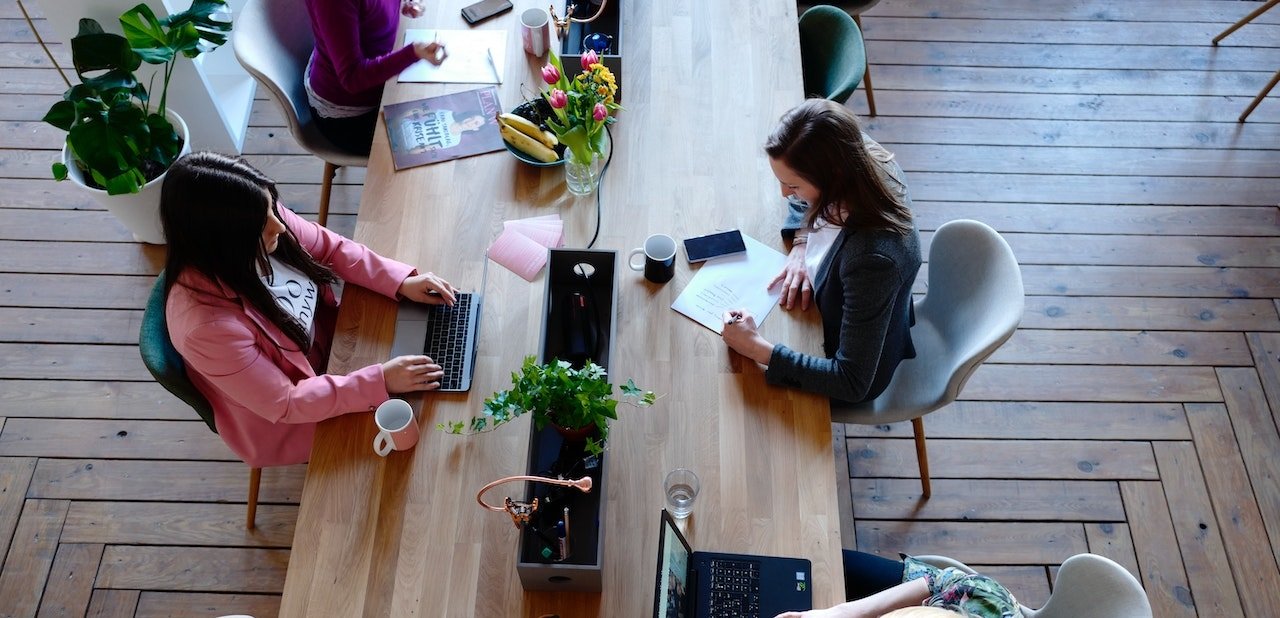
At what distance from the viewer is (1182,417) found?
2967 mm

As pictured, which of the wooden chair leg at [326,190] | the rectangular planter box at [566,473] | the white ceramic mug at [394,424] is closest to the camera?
the rectangular planter box at [566,473]

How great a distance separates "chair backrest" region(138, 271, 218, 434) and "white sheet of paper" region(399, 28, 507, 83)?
3.26 feet

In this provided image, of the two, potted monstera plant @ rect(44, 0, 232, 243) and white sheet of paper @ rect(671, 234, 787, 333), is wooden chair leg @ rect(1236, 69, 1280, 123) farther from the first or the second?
potted monstera plant @ rect(44, 0, 232, 243)

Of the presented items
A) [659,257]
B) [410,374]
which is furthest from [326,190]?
[659,257]

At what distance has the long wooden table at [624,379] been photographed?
1.80 metres

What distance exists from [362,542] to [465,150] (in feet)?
3.66

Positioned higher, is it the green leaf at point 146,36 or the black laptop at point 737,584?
the green leaf at point 146,36

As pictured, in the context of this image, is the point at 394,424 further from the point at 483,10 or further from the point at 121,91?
the point at 121,91

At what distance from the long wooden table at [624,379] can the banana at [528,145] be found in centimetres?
6

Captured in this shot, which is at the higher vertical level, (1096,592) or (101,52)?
(101,52)

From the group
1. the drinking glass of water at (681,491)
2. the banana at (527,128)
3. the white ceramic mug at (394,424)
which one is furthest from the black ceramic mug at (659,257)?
the white ceramic mug at (394,424)

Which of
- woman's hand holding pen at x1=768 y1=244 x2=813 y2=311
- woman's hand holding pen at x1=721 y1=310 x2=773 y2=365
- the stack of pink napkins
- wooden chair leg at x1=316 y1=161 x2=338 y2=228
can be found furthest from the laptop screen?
wooden chair leg at x1=316 y1=161 x2=338 y2=228

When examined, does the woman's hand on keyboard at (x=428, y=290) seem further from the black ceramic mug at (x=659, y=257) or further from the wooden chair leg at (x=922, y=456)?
the wooden chair leg at (x=922, y=456)

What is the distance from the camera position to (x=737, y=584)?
176 cm
